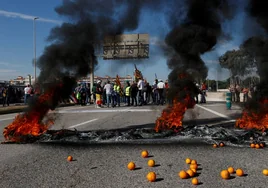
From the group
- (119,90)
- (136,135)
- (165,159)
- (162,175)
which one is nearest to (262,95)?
(136,135)

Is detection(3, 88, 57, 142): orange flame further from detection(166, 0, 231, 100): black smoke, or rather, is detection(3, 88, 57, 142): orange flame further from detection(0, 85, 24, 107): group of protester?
detection(0, 85, 24, 107): group of protester

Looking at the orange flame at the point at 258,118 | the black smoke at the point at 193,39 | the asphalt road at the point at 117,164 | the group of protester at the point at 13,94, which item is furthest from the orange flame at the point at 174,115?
the group of protester at the point at 13,94

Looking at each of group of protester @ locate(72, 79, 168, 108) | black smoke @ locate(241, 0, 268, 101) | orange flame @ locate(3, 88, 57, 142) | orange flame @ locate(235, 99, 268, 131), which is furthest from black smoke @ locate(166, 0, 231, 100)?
group of protester @ locate(72, 79, 168, 108)

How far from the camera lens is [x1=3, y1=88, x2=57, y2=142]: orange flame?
7.23 m

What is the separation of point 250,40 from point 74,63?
14.6ft

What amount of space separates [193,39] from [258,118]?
7.70 ft

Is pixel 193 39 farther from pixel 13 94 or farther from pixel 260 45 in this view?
pixel 13 94

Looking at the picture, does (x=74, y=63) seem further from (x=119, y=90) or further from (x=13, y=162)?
(x=119, y=90)

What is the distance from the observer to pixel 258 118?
746 cm

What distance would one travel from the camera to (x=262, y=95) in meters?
8.02

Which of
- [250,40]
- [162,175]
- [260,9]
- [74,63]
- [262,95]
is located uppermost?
[260,9]

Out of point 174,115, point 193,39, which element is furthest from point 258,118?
point 193,39

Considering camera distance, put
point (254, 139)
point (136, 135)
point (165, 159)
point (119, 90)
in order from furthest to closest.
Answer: point (119, 90) < point (136, 135) < point (254, 139) < point (165, 159)

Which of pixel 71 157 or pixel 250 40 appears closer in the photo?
pixel 71 157
